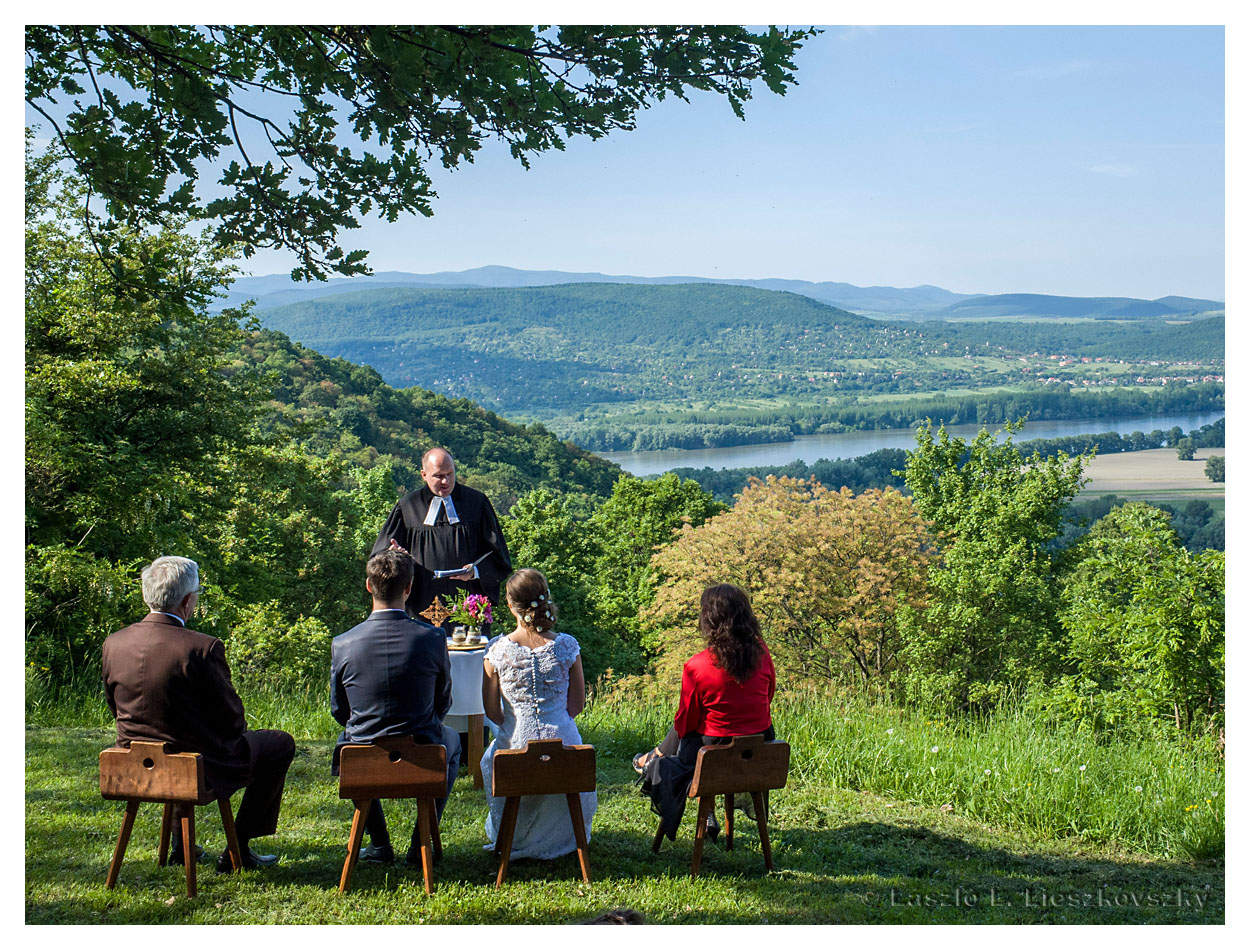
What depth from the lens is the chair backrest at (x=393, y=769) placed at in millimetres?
3342

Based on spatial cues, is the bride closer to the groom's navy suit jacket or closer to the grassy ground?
the grassy ground

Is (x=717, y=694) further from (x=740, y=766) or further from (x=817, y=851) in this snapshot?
(x=817, y=851)

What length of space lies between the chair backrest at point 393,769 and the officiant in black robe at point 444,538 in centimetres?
195

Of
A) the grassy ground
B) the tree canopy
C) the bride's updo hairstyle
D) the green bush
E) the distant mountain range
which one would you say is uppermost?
the distant mountain range

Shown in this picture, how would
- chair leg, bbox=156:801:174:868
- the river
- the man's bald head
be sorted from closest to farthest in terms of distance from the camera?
chair leg, bbox=156:801:174:868 < the man's bald head < the river

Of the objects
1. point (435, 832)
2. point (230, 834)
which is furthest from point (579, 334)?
point (230, 834)

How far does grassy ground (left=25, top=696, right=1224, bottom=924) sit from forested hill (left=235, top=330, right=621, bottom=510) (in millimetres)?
36861

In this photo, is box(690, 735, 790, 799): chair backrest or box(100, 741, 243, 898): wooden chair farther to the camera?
box(690, 735, 790, 799): chair backrest

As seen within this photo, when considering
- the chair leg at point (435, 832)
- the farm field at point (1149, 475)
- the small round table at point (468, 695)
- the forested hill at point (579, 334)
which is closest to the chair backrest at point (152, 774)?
the chair leg at point (435, 832)

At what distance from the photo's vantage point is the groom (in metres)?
3.46

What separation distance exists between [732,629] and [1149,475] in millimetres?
24065

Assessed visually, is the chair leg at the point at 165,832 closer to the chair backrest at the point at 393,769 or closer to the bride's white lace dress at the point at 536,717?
the chair backrest at the point at 393,769

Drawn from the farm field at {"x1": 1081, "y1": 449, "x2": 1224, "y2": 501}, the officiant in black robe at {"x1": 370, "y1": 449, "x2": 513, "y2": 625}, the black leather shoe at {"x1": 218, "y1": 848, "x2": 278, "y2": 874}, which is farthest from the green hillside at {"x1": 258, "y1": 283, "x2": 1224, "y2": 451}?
the black leather shoe at {"x1": 218, "y1": 848, "x2": 278, "y2": 874}

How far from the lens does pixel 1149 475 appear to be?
2403cm
